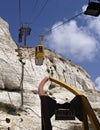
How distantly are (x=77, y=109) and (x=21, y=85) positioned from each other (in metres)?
28.6

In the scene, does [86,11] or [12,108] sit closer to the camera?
[86,11]

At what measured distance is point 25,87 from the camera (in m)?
47.0

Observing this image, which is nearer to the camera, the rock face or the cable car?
the cable car

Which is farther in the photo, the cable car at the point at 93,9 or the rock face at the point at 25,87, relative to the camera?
the rock face at the point at 25,87

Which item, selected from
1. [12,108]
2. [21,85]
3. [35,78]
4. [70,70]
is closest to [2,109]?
[12,108]

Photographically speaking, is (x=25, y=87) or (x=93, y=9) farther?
(x=25, y=87)

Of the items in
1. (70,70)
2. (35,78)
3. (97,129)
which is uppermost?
(70,70)

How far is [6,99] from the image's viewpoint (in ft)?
135

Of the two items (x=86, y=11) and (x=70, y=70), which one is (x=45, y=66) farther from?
(x=86, y=11)

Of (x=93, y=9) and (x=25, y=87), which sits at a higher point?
(x=25, y=87)

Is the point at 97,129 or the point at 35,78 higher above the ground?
the point at 35,78

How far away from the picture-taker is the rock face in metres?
36.9

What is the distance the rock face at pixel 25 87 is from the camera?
36.9 metres

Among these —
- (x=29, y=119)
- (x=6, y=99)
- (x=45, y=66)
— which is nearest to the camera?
(x=29, y=119)
